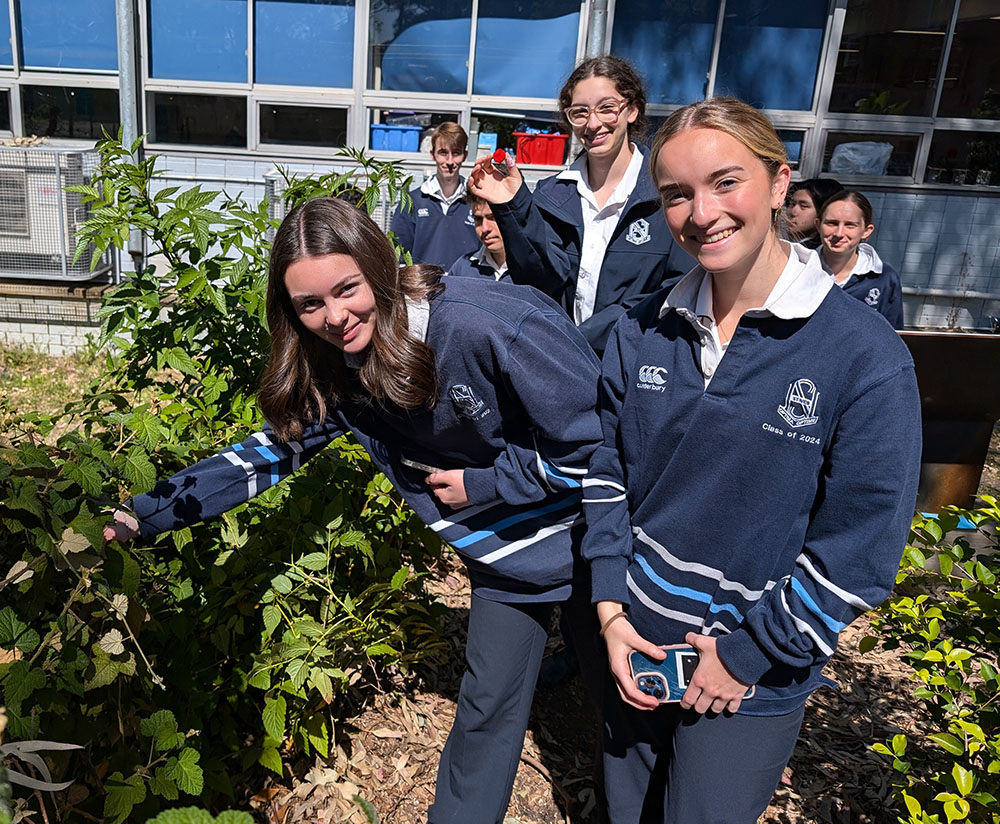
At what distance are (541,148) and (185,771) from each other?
7.81 meters

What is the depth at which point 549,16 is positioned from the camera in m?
8.45

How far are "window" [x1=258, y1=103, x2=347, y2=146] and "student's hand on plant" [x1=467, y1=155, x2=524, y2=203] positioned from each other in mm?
6005

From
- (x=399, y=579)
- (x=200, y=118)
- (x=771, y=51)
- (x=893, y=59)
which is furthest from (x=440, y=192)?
(x=893, y=59)

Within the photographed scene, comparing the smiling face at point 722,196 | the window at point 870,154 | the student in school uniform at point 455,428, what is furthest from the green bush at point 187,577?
the window at point 870,154

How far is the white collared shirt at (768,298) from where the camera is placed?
1.74 m

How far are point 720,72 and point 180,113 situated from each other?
17.3 feet

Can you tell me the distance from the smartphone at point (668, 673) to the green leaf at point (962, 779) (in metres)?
0.60

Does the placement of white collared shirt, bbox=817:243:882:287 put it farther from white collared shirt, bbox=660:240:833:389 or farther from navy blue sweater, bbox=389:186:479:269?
white collared shirt, bbox=660:240:833:389

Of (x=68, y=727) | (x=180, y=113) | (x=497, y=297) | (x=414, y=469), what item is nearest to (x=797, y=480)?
(x=497, y=297)

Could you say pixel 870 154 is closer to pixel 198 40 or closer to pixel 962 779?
pixel 198 40

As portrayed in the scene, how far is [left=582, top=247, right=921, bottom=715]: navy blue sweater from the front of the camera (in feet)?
5.46

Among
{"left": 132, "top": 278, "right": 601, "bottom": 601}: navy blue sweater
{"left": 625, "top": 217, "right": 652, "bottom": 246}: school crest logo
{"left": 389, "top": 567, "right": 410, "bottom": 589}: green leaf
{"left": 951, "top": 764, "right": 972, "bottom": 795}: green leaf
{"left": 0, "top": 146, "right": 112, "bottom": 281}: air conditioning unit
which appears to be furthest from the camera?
{"left": 0, "top": 146, "right": 112, "bottom": 281}: air conditioning unit

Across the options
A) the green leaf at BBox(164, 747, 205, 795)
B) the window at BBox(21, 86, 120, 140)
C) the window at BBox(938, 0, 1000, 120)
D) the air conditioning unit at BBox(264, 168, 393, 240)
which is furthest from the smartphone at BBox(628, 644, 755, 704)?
the window at BBox(938, 0, 1000, 120)

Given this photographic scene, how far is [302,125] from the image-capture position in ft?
28.4
